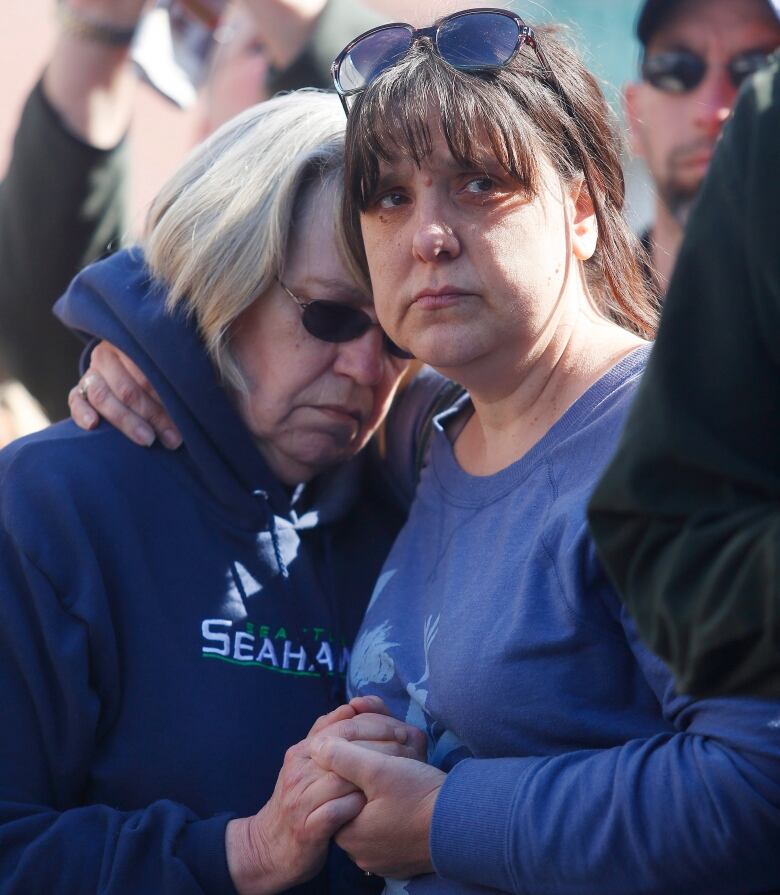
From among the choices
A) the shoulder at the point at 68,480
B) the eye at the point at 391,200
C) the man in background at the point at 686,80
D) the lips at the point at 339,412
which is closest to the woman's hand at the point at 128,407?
the shoulder at the point at 68,480

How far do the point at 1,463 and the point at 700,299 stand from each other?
1471 mm

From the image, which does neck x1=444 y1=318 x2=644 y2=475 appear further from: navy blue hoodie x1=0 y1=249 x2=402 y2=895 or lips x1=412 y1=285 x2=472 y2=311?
navy blue hoodie x1=0 y1=249 x2=402 y2=895

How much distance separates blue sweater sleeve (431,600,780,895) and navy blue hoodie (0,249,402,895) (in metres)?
0.55

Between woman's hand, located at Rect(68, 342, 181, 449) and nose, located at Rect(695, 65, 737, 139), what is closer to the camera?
woman's hand, located at Rect(68, 342, 181, 449)

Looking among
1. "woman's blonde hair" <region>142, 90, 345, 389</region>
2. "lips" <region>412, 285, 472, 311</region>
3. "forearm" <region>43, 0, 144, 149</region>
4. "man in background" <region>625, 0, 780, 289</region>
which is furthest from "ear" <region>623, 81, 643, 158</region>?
"lips" <region>412, 285, 472, 311</region>

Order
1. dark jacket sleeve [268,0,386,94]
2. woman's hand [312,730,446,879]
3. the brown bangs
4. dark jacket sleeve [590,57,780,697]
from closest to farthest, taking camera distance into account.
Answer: dark jacket sleeve [590,57,780,697] < woman's hand [312,730,446,879] < the brown bangs < dark jacket sleeve [268,0,386,94]

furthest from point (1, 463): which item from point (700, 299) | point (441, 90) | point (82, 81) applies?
point (700, 299)

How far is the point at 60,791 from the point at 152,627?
0.31 metres

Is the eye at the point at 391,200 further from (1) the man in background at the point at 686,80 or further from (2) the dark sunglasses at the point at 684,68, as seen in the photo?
(2) the dark sunglasses at the point at 684,68

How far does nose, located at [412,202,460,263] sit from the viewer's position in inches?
71.4

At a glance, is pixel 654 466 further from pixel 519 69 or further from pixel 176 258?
pixel 176 258

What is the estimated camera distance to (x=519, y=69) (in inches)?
72.6

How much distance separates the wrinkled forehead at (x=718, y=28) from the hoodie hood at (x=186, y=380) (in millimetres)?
1769

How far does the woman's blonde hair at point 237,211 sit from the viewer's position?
2213mm
